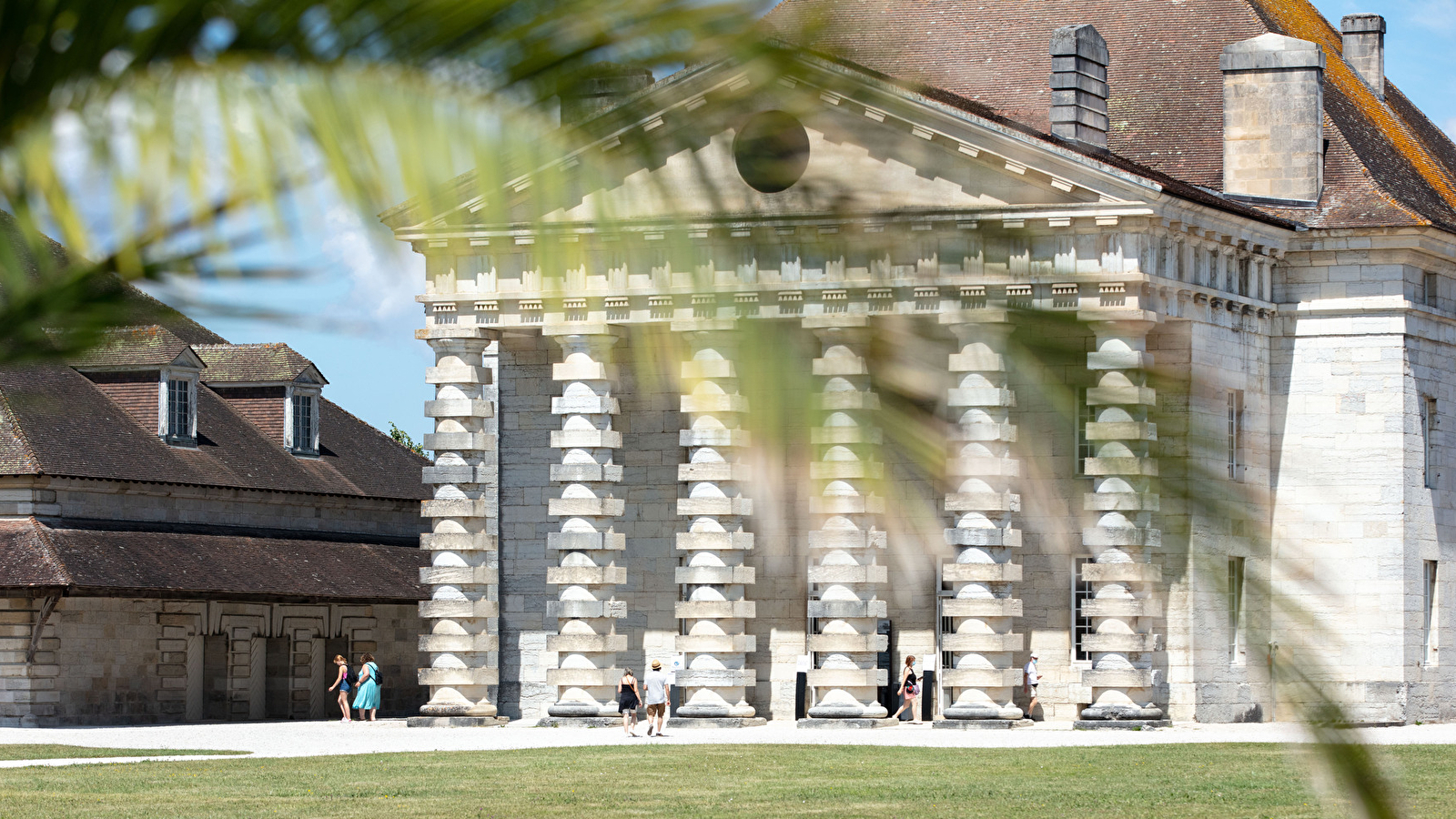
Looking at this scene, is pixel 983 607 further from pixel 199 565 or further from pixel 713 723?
pixel 199 565

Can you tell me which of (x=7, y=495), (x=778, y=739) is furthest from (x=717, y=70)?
(x=7, y=495)

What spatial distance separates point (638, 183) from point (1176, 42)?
40.4 metres

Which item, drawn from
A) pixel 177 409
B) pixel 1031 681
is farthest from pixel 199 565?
pixel 1031 681

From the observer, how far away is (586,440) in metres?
35.6

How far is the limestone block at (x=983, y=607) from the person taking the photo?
3347 cm

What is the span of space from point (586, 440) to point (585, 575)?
2.03 meters

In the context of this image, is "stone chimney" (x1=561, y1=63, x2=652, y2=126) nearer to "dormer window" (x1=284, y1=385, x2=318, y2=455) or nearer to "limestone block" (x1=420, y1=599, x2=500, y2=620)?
"limestone block" (x1=420, y1=599, x2=500, y2=620)

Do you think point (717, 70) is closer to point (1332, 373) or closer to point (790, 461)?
point (790, 461)

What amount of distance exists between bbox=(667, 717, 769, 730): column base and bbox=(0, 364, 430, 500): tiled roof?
9.71 meters

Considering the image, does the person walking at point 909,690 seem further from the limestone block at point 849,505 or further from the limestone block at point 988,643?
the limestone block at point 849,505

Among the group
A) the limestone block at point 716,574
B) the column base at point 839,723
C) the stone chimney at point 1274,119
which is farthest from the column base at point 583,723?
the stone chimney at point 1274,119

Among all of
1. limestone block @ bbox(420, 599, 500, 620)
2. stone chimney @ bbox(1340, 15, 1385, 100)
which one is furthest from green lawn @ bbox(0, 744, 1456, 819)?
stone chimney @ bbox(1340, 15, 1385, 100)

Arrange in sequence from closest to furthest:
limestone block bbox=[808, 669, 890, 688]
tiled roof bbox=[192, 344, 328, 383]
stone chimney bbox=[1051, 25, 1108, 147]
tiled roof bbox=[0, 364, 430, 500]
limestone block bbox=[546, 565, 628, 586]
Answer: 1. limestone block bbox=[808, 669, 890, 688]
2. stone chimney bbox=[1051, 25, 1108, 147]
3. limestone block bbox=[546, 565, 628, 586]
4. tiled roof bbox=[0, 364, 430, 500]
5. tiled roof bbox=[192, 344, 328, 383]

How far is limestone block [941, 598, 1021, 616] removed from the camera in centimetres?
3347
